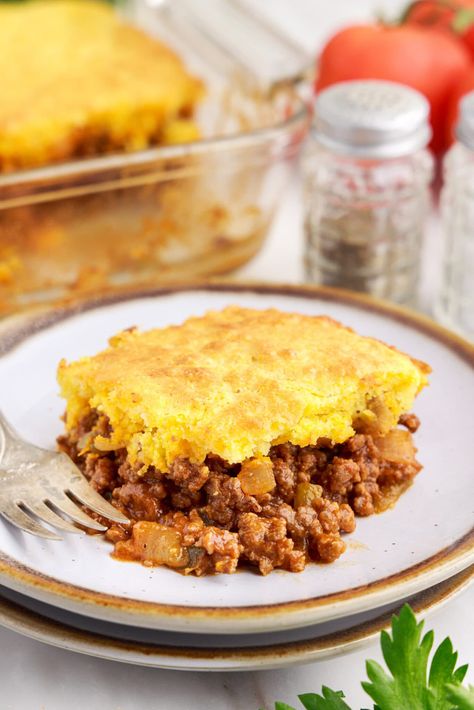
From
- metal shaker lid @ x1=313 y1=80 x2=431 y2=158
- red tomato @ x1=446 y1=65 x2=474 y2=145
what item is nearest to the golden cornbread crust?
metal shaker lid @ x1=313 y1=80 x2=431 y2=158

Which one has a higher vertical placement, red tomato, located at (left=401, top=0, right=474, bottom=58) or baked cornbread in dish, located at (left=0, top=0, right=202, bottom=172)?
red tomato, located at (left=401, top=0, right=474, bottom=58)

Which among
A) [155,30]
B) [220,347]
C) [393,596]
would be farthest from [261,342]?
[155,30]

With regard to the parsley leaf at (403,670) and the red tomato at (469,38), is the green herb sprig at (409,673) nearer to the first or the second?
the parsley leaf at (403,670)

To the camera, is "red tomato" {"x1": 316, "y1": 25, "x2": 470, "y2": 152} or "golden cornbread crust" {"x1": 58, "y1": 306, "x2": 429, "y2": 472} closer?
"golden cornbread crust" {"x1": 58, "y1": 306, "x2": 429, "y2": 472}

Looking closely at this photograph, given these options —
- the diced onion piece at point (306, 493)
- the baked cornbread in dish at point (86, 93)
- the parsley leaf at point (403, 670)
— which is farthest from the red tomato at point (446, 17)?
the parsley leaf at point (403, 670)

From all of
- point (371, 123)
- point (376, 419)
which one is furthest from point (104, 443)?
point (371, 123)

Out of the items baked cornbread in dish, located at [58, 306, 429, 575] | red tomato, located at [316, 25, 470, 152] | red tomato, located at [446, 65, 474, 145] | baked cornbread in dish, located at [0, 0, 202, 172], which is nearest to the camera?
baked cornbread in dish, located at [58, 306, 429, 575]

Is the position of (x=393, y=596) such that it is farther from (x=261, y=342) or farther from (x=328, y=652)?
(x=261, y=342)

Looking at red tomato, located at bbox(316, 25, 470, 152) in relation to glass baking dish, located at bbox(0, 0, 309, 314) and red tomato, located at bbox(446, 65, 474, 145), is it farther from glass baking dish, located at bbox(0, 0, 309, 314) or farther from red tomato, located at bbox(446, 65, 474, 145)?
glass baking dish, located at bbox(0, 0, 309, 314)
